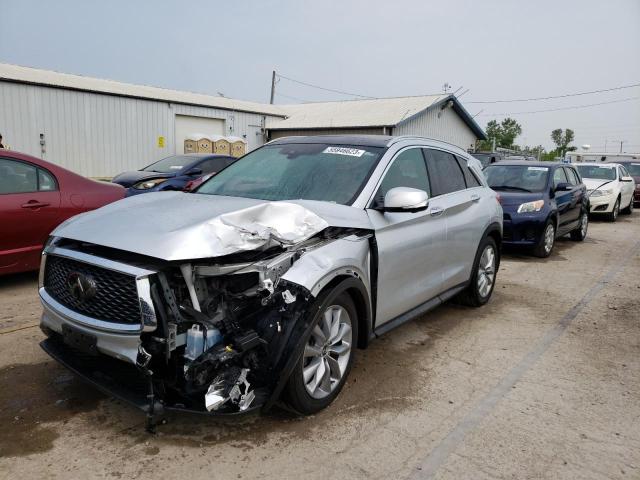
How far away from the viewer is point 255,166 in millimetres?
4426

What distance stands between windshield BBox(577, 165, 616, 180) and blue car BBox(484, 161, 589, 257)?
5429 mm

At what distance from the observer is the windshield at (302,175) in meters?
3.81

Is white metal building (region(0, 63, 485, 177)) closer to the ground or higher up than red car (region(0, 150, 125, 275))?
higher up

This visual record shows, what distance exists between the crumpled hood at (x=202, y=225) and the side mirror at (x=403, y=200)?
198mm

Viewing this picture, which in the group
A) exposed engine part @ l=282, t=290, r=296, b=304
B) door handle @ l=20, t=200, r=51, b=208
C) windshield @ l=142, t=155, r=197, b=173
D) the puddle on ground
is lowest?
the puddle on ground

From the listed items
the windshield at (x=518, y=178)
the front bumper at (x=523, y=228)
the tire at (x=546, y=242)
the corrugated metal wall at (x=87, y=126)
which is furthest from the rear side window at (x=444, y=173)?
the corrugated metal wall at (x=87, y=126)

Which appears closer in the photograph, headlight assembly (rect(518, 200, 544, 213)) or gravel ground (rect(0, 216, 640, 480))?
gravel ground (rect(0, 216, 640, 480))

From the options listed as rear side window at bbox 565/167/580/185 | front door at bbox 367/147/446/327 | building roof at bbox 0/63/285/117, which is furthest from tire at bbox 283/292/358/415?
building roof at bbox 0/63/285/117

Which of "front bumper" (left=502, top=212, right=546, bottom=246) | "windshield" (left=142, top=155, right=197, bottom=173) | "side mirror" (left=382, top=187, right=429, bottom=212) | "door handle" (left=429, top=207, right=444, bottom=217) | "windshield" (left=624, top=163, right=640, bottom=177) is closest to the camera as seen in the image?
"side mirror" (left=382, top=187, right=429, bottom=212)

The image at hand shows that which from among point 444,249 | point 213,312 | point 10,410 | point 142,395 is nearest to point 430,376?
point 444,249

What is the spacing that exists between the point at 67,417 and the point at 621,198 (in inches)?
644

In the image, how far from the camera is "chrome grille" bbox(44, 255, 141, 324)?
268 cm

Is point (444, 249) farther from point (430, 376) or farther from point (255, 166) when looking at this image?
point (255, 166)

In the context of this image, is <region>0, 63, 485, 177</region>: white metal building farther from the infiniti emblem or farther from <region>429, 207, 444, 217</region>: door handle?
the infiniti emblem
